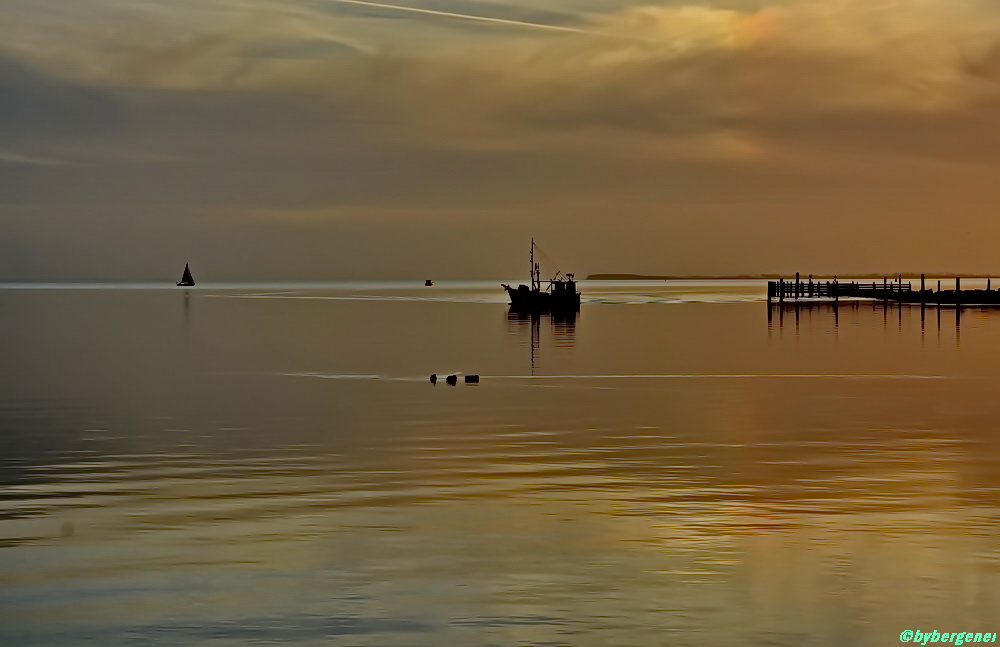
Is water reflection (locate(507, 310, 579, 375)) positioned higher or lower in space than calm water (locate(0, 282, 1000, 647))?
higher

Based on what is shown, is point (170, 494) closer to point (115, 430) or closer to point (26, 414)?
point (115, 430)

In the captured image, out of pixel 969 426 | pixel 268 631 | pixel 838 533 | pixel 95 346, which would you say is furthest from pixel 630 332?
pixel 268 631

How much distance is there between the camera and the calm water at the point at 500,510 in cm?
1470

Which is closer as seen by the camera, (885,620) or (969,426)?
(885,620)

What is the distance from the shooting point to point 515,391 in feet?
151

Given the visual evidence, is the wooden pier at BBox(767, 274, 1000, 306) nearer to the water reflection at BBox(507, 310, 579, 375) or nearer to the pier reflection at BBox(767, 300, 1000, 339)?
the pier reflection at BBox(767, 300, 1000, 339)

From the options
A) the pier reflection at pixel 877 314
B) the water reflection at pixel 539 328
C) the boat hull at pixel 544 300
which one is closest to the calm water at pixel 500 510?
the water reflection at pixel 539 328

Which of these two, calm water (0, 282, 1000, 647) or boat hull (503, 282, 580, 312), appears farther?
boat hull (503, 282, 580, 312)

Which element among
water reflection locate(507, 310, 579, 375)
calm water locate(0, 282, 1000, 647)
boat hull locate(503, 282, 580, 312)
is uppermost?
boat hull locate(503, 282, 580, 312)

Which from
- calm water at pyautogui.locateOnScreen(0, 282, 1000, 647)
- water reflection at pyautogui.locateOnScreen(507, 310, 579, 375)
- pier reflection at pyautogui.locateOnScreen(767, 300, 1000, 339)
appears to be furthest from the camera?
pier reflection at pyautogui.locateOnScreen(767, 300, 1000, 339)

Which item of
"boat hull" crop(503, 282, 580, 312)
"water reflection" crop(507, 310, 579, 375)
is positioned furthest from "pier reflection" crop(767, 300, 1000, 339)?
"boat hull" crop(503, 282, 580, 312)

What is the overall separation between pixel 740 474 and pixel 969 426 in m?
11.8

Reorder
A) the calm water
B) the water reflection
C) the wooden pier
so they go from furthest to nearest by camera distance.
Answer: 1. the wooden pier
2. the water reflection
3. the calm water

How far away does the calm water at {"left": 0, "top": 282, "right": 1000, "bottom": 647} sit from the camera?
14.7m
